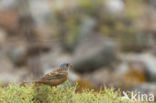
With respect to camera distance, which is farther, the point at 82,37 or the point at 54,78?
the point at 82,37

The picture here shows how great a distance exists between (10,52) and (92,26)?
5728mm

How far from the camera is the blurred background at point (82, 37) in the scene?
80.9 ft

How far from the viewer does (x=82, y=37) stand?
30422mm

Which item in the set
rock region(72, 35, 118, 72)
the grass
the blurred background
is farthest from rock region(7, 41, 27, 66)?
the grass

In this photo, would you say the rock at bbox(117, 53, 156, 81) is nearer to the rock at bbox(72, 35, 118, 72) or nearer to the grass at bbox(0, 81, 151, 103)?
the rock at bbox(72, 35, 118, 72)

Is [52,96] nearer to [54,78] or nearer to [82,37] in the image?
[54,78]

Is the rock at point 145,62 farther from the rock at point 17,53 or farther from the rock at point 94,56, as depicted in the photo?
the rock at point 17,53

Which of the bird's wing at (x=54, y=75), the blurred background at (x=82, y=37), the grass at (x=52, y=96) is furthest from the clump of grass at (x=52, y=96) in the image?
the blurred background at (x=82, y=37)

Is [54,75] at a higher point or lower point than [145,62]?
lower

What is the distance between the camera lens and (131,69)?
2441cm

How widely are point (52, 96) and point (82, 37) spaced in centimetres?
2373

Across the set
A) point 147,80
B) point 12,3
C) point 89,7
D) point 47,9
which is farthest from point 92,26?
point 147,80

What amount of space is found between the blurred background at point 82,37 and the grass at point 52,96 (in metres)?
16.2

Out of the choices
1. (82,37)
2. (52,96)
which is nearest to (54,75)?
(52,96)
